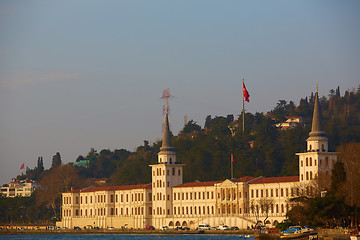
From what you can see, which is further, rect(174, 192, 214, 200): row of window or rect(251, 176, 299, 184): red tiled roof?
rect(174, 192, 214, 200): row of window

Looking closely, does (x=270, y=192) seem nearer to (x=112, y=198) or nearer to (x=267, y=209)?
(x=267, y=209)

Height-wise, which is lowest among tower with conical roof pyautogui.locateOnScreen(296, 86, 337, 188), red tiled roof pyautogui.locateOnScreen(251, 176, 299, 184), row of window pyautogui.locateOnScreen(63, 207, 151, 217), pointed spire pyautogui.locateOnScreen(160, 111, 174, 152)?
row of window pyautogui.locateOnScreen(63, 207, 151, 217)

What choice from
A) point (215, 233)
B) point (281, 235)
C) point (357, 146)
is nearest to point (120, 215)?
point (215, 233)

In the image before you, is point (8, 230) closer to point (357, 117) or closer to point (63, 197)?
point (63, 197)

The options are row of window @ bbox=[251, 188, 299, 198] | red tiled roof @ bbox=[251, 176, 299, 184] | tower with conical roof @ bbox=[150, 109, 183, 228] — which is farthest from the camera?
tower with conical roof @ bbox=[150, 109, 183, 228]

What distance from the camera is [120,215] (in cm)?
13838

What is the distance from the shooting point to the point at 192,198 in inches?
5037

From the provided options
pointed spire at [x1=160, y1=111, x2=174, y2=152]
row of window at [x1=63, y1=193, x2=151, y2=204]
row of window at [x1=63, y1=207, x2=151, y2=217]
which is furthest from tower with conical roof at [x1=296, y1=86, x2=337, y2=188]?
row of window at [x1=63, y1=207, x2=151, y2=217]

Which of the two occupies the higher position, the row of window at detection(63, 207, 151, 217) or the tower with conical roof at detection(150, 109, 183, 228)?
the tower with conical roof at detection(150, 109, 183, 228)

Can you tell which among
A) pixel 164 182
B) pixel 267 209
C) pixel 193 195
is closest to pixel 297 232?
pixel 267 209

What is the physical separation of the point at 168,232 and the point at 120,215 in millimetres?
19549

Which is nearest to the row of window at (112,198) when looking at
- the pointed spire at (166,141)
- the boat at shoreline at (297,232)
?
the pointed spire at (166,141)

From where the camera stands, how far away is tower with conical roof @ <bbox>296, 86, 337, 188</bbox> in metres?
111

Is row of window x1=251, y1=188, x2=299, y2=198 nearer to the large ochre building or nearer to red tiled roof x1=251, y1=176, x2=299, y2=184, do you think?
the large ochre building
